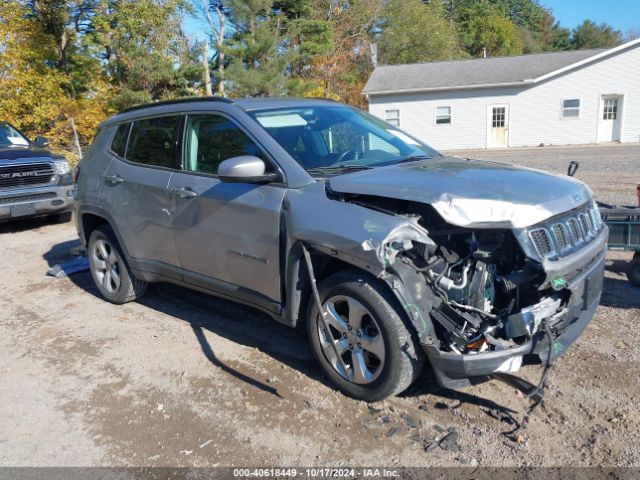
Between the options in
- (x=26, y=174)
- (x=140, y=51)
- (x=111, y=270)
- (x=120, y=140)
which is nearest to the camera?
(x=120, y=140)

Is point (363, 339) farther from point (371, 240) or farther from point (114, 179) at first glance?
point (114, 179)

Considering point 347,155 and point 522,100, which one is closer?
point 347,155

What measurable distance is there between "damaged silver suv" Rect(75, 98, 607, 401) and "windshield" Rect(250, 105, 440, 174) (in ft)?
0.05

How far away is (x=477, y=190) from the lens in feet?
10.5

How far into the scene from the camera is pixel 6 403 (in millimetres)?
3828

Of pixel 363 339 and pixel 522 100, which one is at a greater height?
pixel 522 100

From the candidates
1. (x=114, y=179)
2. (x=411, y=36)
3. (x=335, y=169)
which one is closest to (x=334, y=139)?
(x=335, y=169)

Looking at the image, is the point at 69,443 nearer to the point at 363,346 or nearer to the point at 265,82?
the point at 363,346

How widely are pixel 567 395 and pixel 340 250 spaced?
169 centimetres

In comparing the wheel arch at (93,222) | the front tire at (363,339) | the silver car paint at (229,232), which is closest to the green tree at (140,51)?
the wheel arch at (93,222)

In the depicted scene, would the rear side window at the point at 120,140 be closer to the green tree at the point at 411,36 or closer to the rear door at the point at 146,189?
the rear door at the point at 146,189

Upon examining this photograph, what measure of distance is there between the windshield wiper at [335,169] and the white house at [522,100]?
24.9 metres

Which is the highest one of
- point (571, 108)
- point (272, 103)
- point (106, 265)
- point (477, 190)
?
point (272, 103)

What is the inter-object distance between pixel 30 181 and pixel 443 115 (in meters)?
22.5
